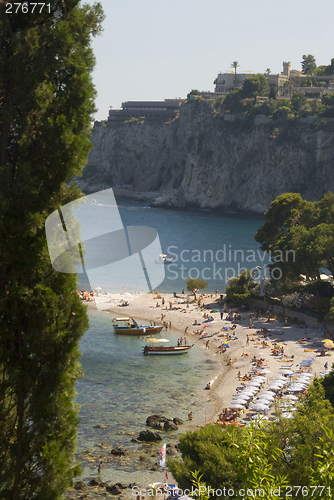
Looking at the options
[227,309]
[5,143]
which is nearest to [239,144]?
[227,309]

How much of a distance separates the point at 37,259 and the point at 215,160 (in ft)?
500

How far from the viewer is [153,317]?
49938 millimetres

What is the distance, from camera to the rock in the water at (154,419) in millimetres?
26606

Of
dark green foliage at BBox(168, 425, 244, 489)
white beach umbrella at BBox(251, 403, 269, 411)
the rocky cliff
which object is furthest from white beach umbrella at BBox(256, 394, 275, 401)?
the rocky cliff

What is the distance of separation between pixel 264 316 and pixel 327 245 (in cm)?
871

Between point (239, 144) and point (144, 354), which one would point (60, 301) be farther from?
point (239, 144)

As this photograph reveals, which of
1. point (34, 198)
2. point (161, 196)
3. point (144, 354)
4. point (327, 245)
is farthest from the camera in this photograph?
point (161, 196)

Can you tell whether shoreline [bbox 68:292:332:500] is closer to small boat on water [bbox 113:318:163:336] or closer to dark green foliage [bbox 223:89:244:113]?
small boat on water [bbox 113:318:163:336]

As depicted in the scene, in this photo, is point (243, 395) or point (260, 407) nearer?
point (260, 407)

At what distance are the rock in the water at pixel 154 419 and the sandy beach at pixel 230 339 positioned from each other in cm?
131

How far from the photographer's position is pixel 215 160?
157 meters

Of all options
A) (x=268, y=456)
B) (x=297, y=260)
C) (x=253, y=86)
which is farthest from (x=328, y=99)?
(x=268, y=456)

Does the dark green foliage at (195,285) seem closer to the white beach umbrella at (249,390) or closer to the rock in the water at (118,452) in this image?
the white beach umbrella at (249,390)

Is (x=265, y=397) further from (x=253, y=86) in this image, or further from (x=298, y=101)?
(x=253, y=86)
